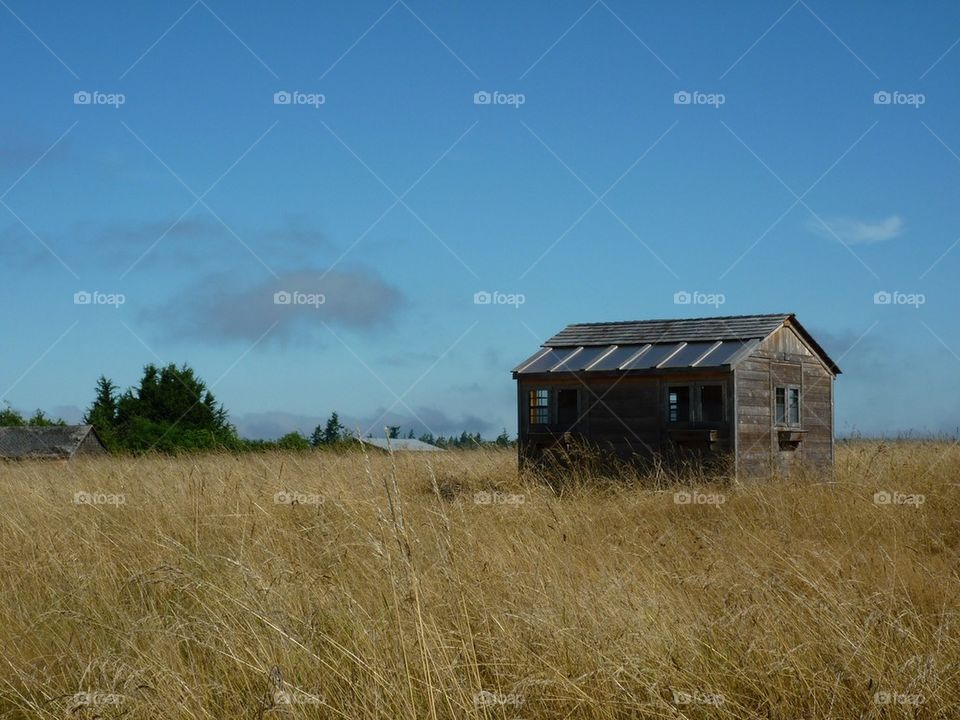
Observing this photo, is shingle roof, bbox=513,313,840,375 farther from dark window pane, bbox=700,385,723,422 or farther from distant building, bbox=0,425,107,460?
distant building, bbox=0,425,107,460

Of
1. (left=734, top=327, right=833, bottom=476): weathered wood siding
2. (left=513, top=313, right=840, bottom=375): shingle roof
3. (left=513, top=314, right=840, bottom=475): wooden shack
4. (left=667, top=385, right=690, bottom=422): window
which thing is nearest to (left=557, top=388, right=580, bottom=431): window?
(left=513, top=314, right=840, bottom=475): wooden shack

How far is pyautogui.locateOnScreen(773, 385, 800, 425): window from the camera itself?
18281mm

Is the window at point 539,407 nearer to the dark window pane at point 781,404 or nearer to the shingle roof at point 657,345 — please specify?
the shingle roof at point 657,345

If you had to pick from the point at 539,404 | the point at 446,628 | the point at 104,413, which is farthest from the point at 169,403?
the point at 446,628

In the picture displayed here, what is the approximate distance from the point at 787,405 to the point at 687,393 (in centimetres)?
222

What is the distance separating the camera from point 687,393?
58.7ft

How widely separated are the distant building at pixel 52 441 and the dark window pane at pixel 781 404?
28138 millimetres

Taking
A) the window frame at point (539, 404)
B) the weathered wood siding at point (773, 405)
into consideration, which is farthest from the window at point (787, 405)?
the window frame at point (539, 404)

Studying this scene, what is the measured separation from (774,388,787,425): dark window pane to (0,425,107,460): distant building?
28.1m

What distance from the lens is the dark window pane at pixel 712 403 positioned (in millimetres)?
18102

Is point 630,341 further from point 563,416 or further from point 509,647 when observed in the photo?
point 509,647

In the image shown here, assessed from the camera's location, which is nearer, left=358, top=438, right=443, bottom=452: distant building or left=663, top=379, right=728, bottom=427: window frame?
left=358, top=438, right=443, bottom=452: distant building

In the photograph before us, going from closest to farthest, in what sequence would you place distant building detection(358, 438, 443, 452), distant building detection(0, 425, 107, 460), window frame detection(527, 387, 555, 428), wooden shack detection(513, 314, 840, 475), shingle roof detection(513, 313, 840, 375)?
1. distant building detection(358, 438, 443, 452)
2. wooden shack detection(513, 314, 840, 475)
3. shingle roof detection(513, 313, 840, 375)
4. window frame detection(527, 387, 555, 428)
5. distant building detection(0, 425, 107, 460)

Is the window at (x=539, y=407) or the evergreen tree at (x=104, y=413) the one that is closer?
the window at (x=539, y=407)
